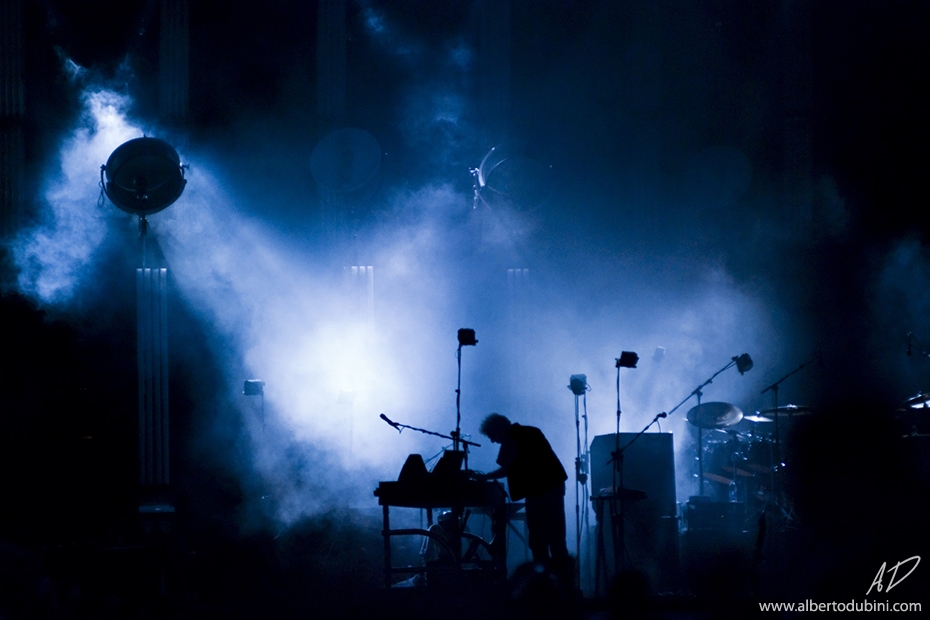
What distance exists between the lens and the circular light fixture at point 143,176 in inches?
339

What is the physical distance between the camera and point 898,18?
9867mm

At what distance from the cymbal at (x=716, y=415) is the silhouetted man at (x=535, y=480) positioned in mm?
2437

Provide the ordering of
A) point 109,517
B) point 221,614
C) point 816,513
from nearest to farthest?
1. point 221,614
2. point 109,517
3. point 816,513

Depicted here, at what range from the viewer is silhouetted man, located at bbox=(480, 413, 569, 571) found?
21.1ft

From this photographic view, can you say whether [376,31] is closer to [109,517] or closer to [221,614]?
[109,517]

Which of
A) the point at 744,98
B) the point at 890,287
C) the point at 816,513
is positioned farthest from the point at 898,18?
the point at 816,513

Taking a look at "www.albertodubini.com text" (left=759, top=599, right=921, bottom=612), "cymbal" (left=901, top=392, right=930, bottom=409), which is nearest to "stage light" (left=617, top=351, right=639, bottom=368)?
"www.albertodubini.com text" (left=759, top=599, right=921, bottom=612)

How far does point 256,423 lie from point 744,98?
23.5ft

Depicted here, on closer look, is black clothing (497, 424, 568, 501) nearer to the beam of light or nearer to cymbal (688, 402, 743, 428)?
cymbal (688, 402, 743, 428)

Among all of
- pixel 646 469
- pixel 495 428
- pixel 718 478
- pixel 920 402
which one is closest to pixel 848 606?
pixel 646 469

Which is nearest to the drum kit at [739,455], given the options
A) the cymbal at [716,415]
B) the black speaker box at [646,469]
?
the cymbal at [716,415]

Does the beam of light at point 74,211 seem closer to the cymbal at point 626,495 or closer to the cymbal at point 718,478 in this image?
the cymbal at point 626,495

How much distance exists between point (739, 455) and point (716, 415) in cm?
98

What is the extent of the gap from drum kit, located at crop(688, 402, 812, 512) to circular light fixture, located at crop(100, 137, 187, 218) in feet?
19.9
